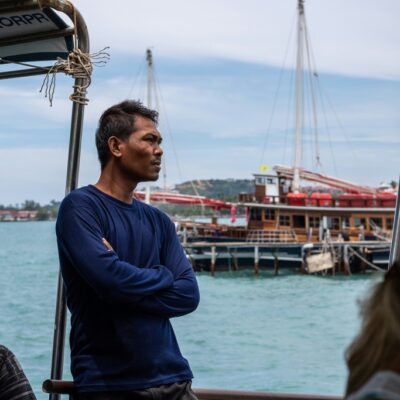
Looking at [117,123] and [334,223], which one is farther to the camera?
[334,223]

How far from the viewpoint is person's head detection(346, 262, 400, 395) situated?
0.97 metres

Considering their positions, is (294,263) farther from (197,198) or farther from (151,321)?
(151,321)

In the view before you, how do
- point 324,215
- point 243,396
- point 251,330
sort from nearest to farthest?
point 243,396 → point 251,330 → point 324,215

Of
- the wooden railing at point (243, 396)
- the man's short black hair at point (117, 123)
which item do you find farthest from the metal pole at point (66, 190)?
the man's short black hair at point (117, 123)

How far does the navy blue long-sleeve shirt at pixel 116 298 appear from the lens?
1797 mm

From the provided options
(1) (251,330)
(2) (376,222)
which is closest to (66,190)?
(1) (251,330)

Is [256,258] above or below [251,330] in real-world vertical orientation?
above

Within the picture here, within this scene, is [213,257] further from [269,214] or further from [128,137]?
[128,137]

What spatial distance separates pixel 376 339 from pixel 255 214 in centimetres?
3369

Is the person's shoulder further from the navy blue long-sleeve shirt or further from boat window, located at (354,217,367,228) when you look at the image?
boat window, located at (354,217,367,228)

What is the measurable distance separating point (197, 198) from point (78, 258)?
4163 cm

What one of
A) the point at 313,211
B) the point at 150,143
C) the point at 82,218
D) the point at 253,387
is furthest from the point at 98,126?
the point at 313,211

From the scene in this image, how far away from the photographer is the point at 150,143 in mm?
1990

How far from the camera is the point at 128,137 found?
6.50 ft
